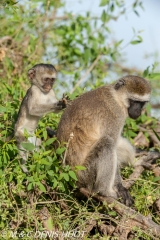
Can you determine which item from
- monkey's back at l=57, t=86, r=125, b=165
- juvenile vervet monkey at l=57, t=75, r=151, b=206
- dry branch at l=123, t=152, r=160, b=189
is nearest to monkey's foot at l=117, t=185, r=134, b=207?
juvenile vervet monkey at l=57, t=75, r=151, b=206

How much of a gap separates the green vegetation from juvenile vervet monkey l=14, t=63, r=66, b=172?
16 cm

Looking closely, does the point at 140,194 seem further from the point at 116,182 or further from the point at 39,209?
the point at 39,209

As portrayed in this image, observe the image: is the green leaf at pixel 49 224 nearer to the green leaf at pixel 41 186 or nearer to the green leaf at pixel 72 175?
the green leaf at pixel 41 186

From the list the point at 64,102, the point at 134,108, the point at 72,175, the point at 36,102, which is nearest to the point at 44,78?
the point at 36,102

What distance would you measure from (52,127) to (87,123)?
116 centimetres

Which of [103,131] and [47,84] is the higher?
[47,84]

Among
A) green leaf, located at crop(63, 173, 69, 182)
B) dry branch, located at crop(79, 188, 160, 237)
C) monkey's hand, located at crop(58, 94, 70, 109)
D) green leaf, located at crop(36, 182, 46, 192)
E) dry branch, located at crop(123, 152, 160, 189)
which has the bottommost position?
dry branch, located at crop(79, 188, 160, 237)

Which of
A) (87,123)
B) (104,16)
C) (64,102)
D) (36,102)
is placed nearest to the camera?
(64,102)

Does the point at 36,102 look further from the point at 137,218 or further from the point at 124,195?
the point at 137,218

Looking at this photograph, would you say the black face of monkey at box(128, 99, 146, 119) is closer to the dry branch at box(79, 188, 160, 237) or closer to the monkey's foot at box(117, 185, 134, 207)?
the monkey's foot at box(117, 185, 134, 207)

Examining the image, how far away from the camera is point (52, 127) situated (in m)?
9.09

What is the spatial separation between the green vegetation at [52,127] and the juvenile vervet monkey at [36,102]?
159 mm

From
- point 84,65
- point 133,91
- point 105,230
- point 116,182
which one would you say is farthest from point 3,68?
point 105,230

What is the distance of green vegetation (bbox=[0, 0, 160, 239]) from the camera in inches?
272
